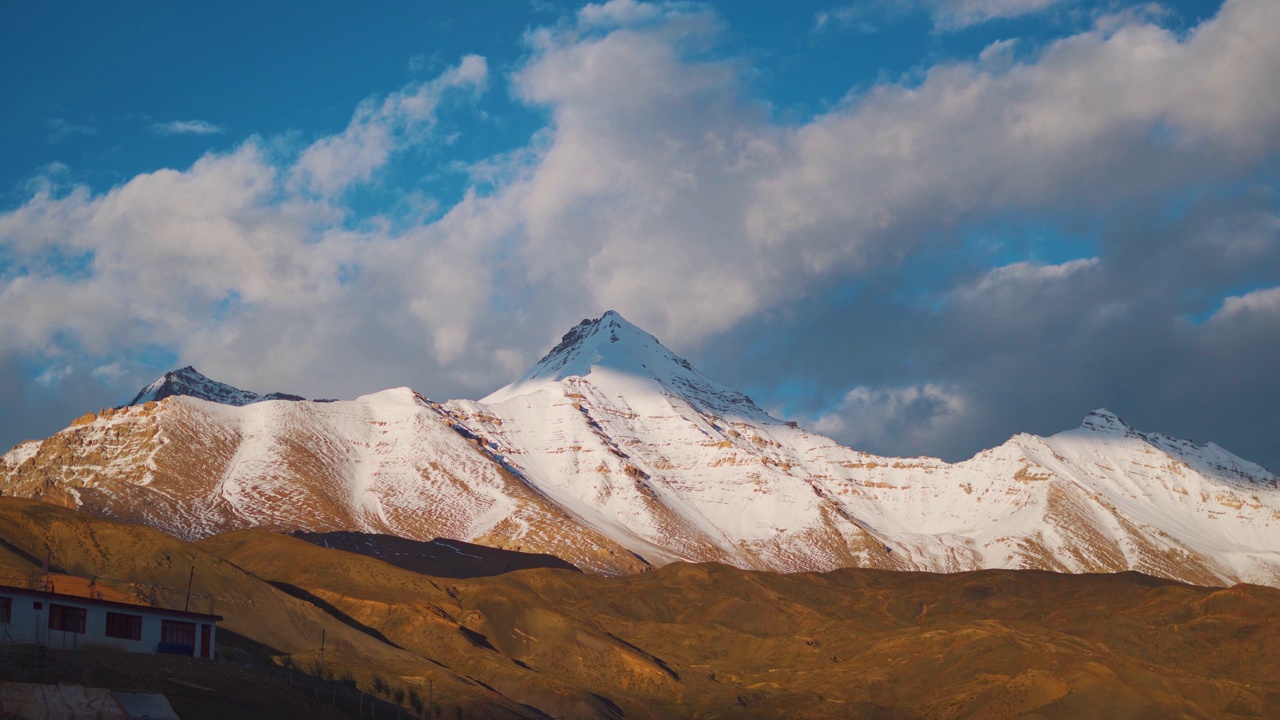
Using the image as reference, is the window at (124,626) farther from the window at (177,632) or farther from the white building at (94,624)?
the window at (177,632)

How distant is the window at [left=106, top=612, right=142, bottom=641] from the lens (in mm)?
84812

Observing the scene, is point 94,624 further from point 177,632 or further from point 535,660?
point 535,660

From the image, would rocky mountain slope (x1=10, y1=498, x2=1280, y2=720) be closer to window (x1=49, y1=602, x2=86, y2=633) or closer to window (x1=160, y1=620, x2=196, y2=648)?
window (x1=160, y1=620, x2=196, y2=648)

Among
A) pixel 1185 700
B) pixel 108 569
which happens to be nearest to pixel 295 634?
pixel 108 569

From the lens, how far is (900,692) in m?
181

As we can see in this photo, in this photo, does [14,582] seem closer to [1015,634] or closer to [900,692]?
[900,692]

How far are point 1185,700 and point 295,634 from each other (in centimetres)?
10014

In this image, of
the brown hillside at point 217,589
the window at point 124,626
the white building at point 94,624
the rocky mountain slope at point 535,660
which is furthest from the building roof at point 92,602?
the brown hillside at point 217,589

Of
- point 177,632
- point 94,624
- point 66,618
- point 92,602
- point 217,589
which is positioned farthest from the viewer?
point 217,589

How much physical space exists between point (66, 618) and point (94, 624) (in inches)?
74.9

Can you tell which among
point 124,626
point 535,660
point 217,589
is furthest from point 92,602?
point 535,660

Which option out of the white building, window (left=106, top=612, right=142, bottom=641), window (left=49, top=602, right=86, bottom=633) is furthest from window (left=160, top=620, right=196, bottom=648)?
window (left=49, top=602, right=86, bottom=633)

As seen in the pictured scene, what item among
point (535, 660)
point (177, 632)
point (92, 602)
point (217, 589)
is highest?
A: point (217, 589)

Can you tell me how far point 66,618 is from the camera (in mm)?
82812
